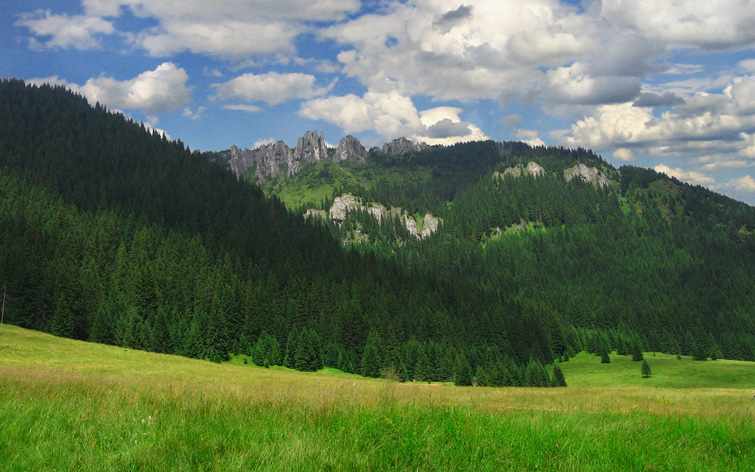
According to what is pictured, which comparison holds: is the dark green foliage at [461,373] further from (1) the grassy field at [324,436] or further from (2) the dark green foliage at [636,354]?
(1) the grassy field at [324,436]

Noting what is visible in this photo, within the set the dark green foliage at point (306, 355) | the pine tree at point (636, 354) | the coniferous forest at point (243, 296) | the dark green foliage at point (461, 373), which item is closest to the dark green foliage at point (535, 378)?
the coniferous forest at point (243, 296)

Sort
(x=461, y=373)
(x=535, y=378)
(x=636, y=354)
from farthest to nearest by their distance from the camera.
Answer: (x=636, y=354) → (x=535, y=378) → (x=461, y=373)

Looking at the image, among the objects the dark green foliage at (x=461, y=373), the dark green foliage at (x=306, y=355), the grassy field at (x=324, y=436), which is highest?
the grassy field at (x=324, y=436)

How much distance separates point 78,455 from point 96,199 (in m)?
182

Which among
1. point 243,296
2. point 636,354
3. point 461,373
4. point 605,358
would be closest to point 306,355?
point 243,296

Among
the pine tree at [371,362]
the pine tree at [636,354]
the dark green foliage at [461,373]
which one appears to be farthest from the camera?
the pine tree at [636,354]

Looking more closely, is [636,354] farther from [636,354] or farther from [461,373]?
[461,373]

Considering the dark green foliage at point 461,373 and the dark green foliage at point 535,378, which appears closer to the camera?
the dark green foliage at point 461,373

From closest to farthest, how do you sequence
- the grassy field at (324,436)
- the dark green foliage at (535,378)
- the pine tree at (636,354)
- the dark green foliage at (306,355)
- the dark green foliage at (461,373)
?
the grassy field at (324,436) < the dark green foliage at (461,373) < the dark green foliage at (535,378) < the dark green foliage at (306,355) < the pine tree at (636,354)

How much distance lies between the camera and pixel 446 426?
7.70 m

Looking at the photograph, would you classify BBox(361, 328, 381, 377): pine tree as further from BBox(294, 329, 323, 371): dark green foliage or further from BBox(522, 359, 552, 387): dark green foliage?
BBox(522, 359, 552, 387): dark green foliage

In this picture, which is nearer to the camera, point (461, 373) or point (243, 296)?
point (461, 373)

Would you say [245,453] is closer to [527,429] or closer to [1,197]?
[527,429]

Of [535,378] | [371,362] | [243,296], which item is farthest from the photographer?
[243,296]
